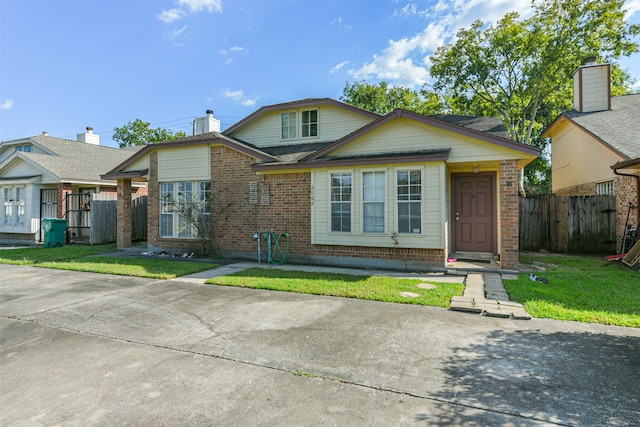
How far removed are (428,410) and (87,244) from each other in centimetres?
1649

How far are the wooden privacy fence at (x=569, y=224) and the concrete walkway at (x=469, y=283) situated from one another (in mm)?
5686

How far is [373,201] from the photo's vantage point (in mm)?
9039

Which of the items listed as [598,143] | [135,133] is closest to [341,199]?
[598,143]

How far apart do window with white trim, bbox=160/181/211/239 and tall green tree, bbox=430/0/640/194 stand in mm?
17525

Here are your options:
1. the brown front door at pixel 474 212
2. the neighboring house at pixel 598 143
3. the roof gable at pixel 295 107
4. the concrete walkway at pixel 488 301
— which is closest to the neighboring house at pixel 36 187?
the roof gable at pixel 295 107

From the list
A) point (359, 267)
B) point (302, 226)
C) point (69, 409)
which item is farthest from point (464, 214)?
point (69, 409)

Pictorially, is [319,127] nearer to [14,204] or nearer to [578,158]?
[578,158]

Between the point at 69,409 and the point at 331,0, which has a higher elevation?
the point at 331,0

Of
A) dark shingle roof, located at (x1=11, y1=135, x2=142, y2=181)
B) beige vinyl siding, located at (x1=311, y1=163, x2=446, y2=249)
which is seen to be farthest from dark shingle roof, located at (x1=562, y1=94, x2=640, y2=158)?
dark shingle roof, located at (x1=11, y1=135, x2=142, y2=181)

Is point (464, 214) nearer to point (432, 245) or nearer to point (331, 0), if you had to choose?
point (432, 245)

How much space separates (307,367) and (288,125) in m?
10.6

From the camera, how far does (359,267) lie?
918 centimetres

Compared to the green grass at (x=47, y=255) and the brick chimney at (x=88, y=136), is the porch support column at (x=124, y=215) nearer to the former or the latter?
the green grass at (x=47, y=255)

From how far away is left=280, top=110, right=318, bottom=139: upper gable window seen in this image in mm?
12531
